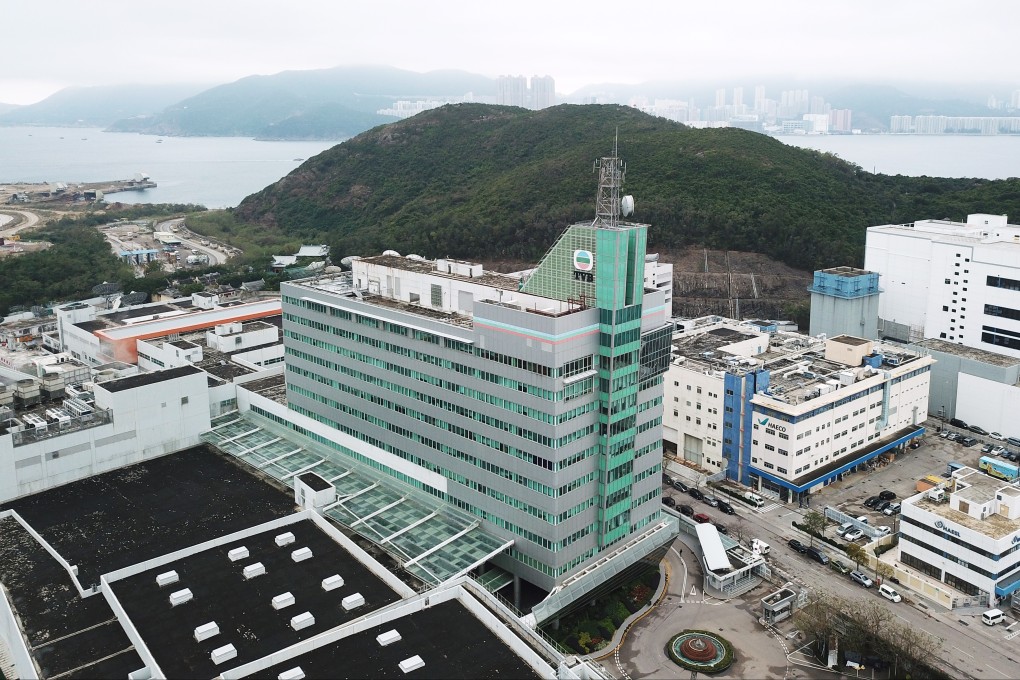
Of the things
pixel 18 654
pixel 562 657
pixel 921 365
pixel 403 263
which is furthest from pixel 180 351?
pixel 921 365

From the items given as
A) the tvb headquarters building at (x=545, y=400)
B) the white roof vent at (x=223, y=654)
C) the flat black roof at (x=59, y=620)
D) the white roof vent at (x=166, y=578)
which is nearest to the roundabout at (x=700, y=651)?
the tvb headquarters building at (x=545, y=400)

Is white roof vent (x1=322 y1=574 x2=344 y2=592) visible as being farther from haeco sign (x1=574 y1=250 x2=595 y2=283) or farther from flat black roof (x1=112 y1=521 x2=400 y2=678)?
haeco sign (x1=574 y1=250 x2=595 y2=283)

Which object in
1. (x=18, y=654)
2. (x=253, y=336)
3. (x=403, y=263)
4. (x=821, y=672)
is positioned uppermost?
(x=403, y=263)

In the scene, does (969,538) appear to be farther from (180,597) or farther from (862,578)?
(180,597)

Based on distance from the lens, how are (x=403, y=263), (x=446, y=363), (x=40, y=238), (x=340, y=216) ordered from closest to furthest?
(x=446, y=363)
(x=403, y=263)
(x=40, y=238)
(x=340, y=216)

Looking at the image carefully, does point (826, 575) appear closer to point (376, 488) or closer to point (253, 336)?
point (376, 488)

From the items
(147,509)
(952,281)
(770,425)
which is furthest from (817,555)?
(952,281)

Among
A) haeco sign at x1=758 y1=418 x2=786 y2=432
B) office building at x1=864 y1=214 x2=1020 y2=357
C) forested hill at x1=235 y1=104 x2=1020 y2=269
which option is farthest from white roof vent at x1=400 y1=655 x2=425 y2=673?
forested hill at x1=235 y1=104 x2=1020 y2=269

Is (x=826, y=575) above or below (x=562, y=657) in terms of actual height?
below

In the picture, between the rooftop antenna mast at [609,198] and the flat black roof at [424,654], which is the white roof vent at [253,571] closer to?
the flat black roof at [424,654]
